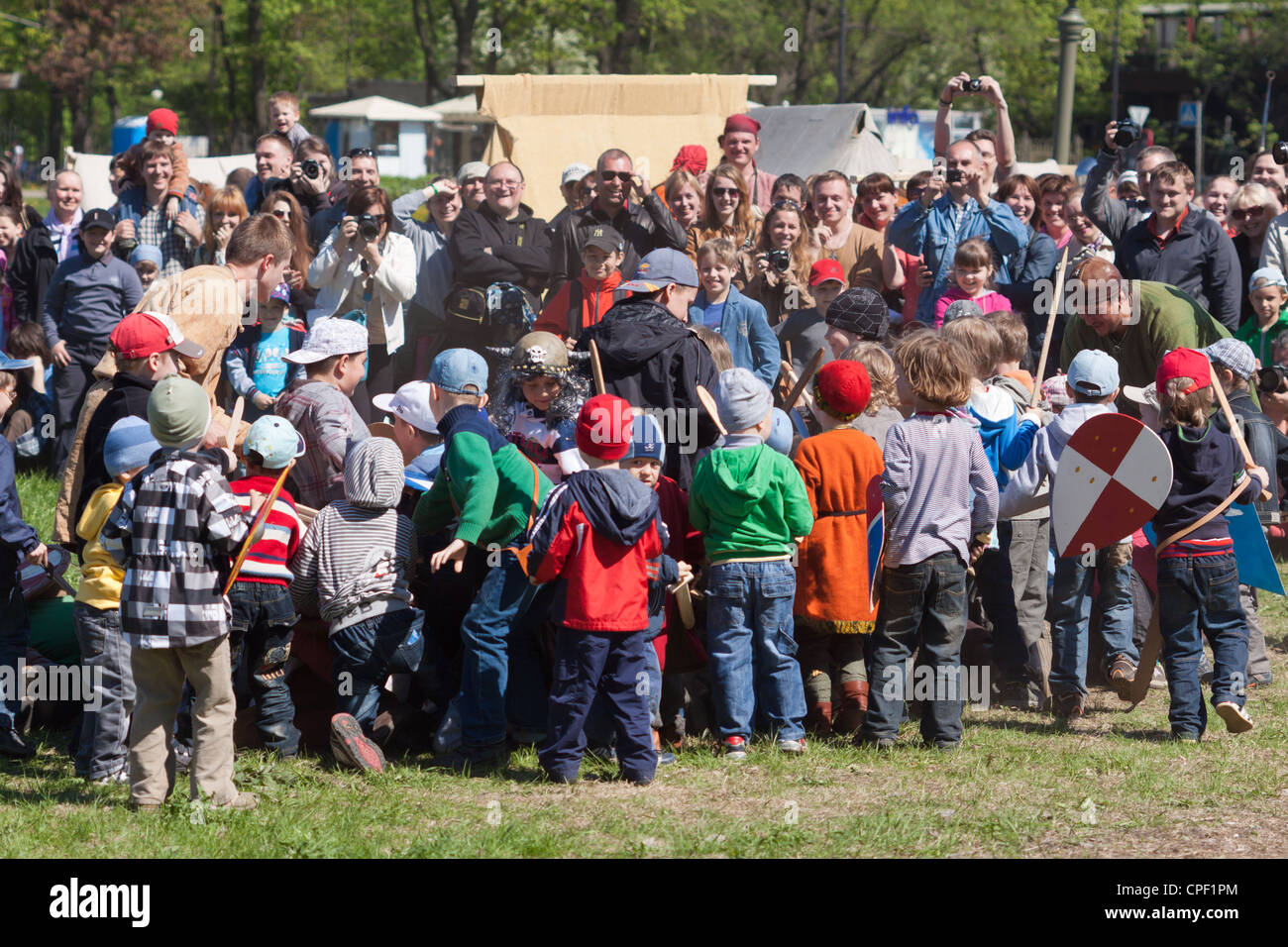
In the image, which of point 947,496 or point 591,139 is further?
point 591,139

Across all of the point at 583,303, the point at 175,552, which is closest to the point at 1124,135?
the point at 583,303

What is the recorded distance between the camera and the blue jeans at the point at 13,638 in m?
6.02

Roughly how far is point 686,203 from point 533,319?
53.8 inches

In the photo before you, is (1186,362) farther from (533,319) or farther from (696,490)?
(533,319)

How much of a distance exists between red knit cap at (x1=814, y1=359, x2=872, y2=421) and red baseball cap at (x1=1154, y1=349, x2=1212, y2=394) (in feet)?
3.99

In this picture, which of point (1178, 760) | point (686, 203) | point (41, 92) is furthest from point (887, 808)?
point (41, 92)

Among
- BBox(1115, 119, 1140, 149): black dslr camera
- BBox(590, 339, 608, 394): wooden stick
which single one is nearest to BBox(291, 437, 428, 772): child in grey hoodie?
BBox(590, 339, 608, 394): wooden stick

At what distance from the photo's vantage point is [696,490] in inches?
235

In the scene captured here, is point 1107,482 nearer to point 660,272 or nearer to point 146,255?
point 660,272

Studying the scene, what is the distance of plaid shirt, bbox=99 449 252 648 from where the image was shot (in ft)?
16.3

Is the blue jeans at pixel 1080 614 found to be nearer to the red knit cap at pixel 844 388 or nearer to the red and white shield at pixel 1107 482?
the red and white shield at pixel 1107 482

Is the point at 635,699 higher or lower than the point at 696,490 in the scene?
lower

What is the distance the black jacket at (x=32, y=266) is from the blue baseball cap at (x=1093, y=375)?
757cm

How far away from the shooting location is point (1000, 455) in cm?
671
